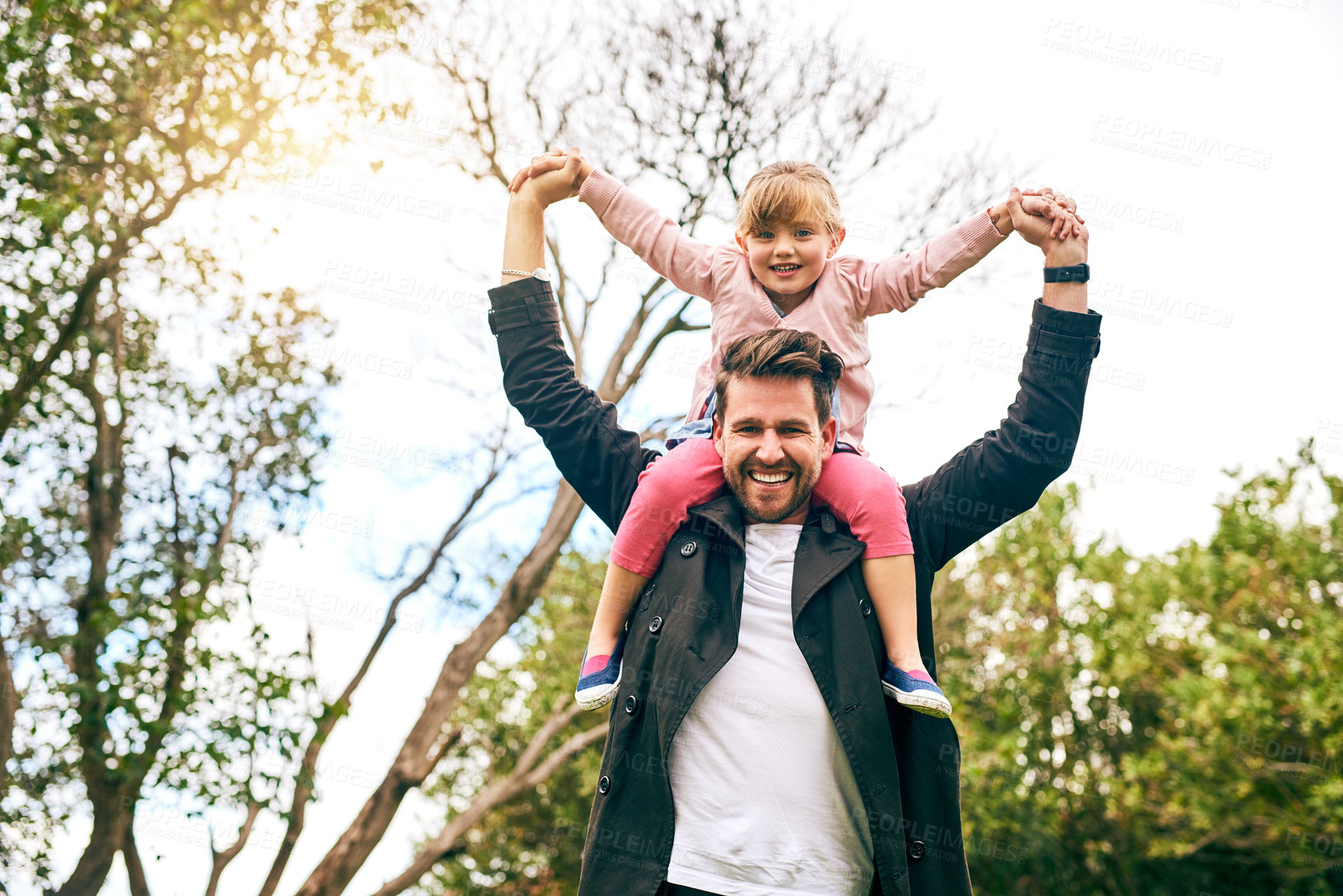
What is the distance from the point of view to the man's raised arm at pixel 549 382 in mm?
2287

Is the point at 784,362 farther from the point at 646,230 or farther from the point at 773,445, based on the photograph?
the point at 646,230

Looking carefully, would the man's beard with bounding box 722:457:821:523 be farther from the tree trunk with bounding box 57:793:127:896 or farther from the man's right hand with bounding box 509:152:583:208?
the tree trunk with bounding box 57:793:127:896

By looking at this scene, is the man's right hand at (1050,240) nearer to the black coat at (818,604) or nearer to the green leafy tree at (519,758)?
the black coat at (818,604)

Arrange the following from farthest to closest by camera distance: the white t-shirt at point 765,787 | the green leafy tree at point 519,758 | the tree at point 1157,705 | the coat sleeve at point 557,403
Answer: the green leafy tree at point 519,758
the tree at point 1157,705
the coat sleeve at point 557,403
the white t-shirt at point 765,787

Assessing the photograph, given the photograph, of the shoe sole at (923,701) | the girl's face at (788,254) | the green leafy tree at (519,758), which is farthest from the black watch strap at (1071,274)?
the green leafy tree at (519,758)

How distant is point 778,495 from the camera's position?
210cm

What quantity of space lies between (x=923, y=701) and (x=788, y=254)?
115cm

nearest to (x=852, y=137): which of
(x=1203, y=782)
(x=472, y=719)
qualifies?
(x=1203, y=782)

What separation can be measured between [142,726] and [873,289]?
20.6 feet

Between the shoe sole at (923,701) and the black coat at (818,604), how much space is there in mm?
50

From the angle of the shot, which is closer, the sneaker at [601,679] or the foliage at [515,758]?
the sneaker at [601,679]

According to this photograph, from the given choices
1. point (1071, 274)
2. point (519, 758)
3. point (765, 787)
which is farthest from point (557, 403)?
point (519, 758)

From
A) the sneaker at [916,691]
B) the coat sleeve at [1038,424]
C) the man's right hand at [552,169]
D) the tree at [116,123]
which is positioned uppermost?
the tree at [116,123]

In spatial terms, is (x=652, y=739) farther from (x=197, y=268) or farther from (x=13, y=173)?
(x=197, y=268)
